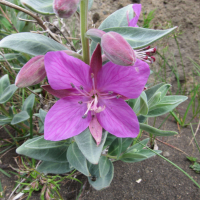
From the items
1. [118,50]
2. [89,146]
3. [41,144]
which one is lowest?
[41,144]

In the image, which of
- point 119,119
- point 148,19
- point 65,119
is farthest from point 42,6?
point 148,19

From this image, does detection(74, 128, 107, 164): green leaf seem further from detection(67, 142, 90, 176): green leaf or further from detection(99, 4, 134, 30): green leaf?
detection(99, 4, 134, 30): green leaf

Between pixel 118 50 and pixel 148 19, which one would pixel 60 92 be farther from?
pixel 148 19

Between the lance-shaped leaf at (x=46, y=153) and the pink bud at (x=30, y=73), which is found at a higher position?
the pink bud at (x=30, y=73)

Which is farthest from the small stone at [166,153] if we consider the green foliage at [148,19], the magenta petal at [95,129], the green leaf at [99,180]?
the green foliage at [148,19]

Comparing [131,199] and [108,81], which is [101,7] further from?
[131,199]

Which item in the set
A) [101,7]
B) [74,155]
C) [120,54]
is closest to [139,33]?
[120,54]

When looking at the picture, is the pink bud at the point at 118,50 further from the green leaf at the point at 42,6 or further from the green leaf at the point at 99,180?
the green leaf at the point at 99,180
